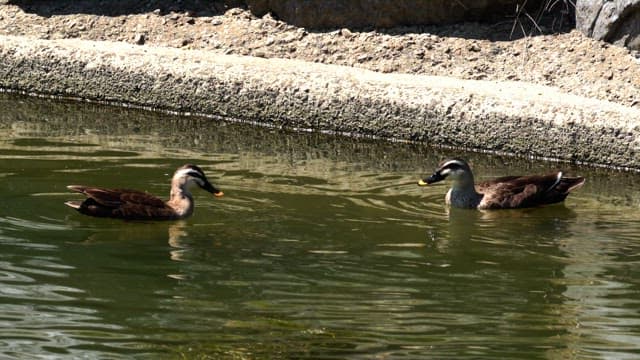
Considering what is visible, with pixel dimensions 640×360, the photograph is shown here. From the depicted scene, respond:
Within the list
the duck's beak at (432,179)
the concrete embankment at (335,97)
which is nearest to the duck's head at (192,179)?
the duck's beak at (432,179)

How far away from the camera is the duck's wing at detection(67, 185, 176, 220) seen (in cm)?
1058

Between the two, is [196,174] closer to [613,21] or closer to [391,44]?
[391,44]

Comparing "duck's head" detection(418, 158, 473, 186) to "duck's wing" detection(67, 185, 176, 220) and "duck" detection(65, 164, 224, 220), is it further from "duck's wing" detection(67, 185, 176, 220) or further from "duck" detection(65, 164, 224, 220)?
"duck's wing" detection(67, 185, 176, 220)

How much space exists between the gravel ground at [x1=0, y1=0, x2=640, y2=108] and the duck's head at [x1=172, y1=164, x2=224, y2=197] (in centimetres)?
442

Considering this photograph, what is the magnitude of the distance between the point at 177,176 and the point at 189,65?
3.91m

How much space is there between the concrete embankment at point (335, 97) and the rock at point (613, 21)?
1.19 m

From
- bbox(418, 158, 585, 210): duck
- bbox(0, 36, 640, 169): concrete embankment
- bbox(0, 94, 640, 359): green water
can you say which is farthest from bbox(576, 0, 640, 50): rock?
bbox(418, 158, 585, 210): duck

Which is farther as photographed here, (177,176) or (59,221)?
(177,176)

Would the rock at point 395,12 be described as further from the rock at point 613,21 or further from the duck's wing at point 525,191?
the duck's wing at point 525,191

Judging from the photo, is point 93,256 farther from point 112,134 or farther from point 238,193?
point 112,134

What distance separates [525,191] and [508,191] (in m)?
0.13

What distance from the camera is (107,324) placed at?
798 centimetres

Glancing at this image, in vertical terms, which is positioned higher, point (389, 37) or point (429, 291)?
point (389, 37)

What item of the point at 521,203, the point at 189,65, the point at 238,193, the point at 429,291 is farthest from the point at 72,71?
the point at 429,291
